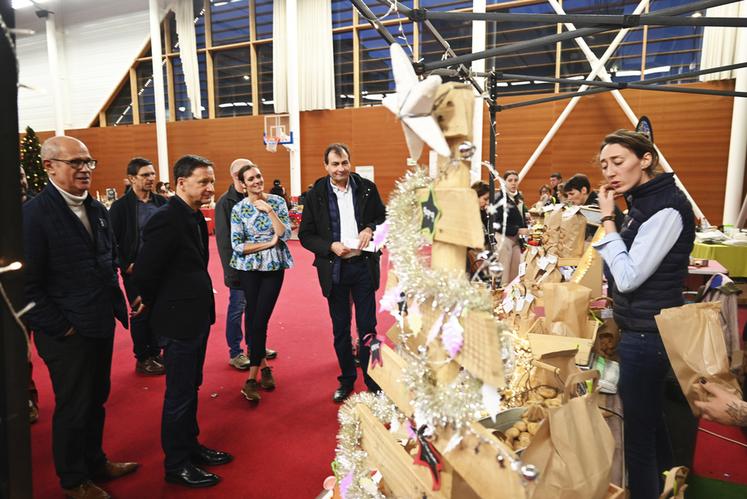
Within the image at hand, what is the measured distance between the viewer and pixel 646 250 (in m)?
1.46

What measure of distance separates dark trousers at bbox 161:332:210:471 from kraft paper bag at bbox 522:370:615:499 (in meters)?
1.50

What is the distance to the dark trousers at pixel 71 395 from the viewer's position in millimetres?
1816

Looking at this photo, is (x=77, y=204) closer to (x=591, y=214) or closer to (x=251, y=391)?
(x=251, y=391)

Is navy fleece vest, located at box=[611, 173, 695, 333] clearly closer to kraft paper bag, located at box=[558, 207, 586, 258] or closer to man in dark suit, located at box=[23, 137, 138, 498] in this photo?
kraft paper bag, located at box=[558, 207, 586, 258]

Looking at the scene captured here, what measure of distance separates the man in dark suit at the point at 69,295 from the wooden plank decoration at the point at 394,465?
4.24ft

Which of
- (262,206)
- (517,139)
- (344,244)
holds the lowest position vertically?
(344,244)

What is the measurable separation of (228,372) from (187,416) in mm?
1293

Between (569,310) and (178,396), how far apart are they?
5.91ft

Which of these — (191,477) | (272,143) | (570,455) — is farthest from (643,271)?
(272,143)

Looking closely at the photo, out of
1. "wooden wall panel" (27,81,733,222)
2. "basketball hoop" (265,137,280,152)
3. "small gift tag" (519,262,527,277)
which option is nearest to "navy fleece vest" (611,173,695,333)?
"small gift tag" (519,262,527,277)

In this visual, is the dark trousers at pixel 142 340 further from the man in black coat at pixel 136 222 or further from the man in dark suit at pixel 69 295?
the man in dark suit at pixel 69 295

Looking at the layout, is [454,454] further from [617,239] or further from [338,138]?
[338,138]

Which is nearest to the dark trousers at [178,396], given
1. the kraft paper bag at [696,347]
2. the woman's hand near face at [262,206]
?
the woman's hand near face at [262,206]

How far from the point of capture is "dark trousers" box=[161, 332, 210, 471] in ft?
6.55
